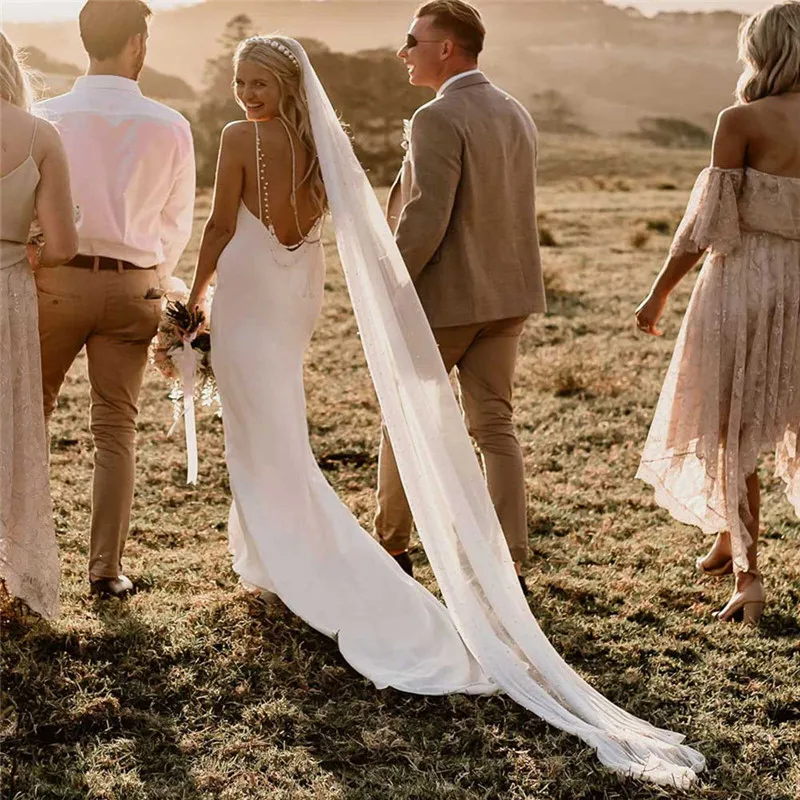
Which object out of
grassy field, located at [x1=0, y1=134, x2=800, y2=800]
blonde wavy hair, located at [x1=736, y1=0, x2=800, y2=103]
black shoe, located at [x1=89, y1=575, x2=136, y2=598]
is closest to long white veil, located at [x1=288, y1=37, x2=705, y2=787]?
grassy field, located at [x1=0, y1=134, x2=800, y2=800]

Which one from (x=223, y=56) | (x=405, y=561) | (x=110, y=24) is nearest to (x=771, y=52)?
(x=110, y=24)

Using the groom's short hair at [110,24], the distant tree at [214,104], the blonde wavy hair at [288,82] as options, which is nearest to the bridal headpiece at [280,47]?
the blonde wavy hair at [288,82]

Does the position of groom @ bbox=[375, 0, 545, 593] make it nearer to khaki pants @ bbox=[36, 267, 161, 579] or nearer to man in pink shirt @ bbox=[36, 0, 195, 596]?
man in pink shirt @ bbox=[36, 0, 195, 596]

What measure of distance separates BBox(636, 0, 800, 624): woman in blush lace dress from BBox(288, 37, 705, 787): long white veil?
1.23 metres

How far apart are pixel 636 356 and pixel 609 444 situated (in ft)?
7.82

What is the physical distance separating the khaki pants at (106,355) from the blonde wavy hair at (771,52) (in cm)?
259

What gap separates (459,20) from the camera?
4.69m

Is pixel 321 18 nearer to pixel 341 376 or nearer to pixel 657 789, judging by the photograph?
pixel 341 376

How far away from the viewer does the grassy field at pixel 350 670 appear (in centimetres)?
343

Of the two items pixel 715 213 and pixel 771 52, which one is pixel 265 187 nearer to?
pixel 715 213

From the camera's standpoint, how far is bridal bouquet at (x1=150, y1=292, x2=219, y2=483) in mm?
4566

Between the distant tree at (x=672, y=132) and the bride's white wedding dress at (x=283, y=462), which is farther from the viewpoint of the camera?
the distant tree at (x=672, y=132)

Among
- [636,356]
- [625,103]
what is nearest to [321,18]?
[636,356]

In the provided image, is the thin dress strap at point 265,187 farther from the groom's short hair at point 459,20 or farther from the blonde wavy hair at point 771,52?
the blonde wavy hair at point 771,52
